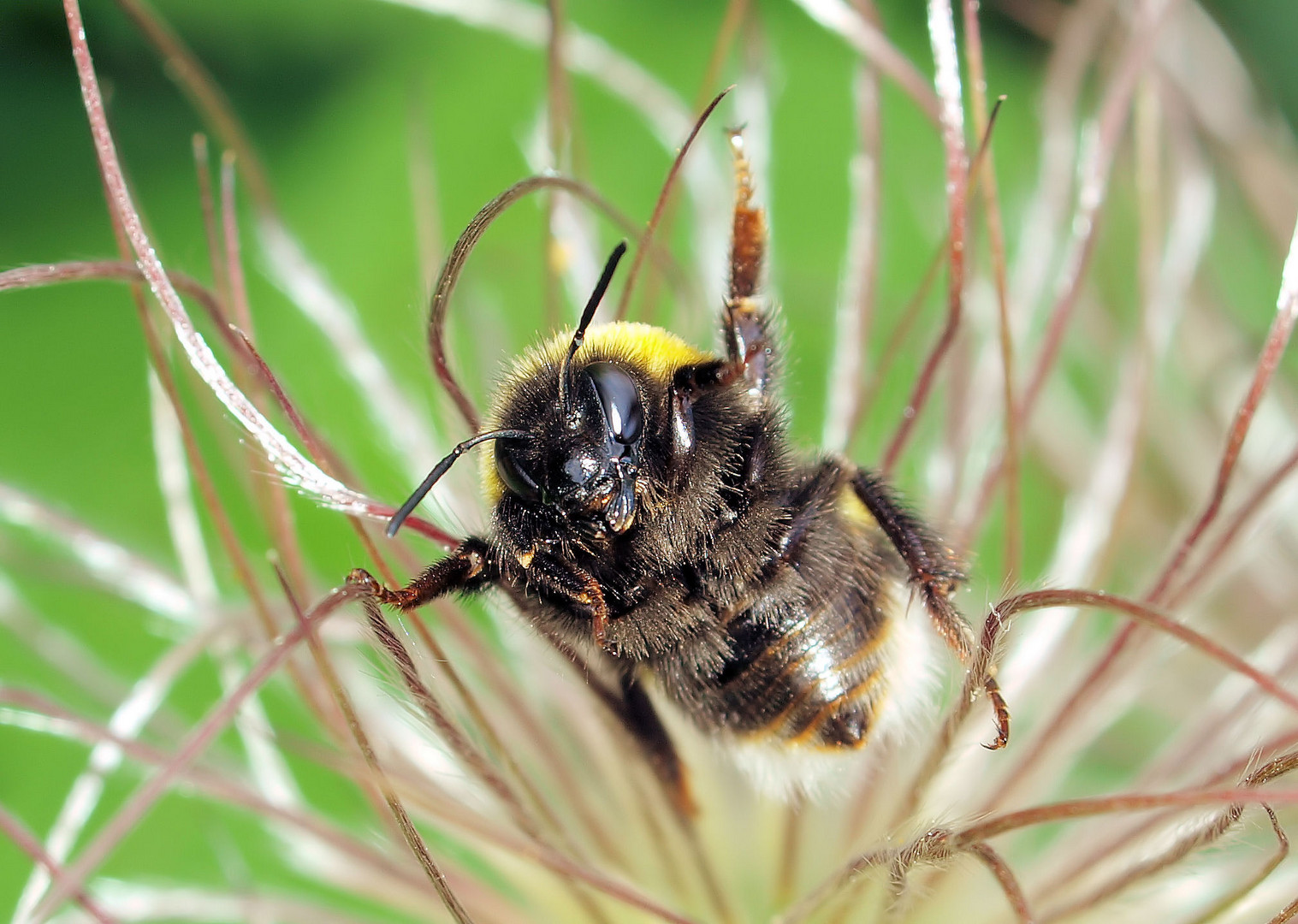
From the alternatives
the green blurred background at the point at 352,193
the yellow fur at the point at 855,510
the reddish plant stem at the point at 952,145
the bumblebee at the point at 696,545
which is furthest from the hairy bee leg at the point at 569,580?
the green blurred background at the point at 352,193

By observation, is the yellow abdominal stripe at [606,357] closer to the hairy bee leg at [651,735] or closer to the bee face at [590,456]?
the bee face at [590,456]

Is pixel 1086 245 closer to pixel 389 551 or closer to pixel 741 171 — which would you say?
pixel 741 171

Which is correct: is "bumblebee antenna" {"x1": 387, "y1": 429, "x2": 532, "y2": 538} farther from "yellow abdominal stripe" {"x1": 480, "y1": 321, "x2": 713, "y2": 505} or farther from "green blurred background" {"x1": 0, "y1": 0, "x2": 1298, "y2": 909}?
"green blurred background" {"x1": 0, "y1": 0, "x2": 1298, "y2": 909}

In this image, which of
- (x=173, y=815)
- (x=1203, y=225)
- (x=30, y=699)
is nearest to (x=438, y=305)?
(x=30, y=699)

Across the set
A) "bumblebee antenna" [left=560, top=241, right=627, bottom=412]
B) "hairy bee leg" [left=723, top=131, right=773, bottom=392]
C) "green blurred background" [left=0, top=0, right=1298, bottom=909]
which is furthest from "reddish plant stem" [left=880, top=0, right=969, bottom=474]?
"green blurred background" [left=0, top=0, right=1298, bottom=909]

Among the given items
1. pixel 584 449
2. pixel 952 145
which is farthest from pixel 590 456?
pixel 952 145
